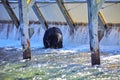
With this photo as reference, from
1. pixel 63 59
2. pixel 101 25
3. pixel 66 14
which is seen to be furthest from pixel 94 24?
pixel 66 14

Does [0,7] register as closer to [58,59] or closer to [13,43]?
[13,43]

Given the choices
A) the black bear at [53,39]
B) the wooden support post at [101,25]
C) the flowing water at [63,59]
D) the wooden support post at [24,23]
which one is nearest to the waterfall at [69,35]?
the flowing water at [63,59]

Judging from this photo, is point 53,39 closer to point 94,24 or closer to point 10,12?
point 10,12

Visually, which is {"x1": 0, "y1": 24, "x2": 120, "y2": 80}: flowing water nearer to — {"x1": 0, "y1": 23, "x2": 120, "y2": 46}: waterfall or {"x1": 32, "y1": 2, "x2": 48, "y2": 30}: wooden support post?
{"x1": 0, "y1": 23, "x2": 120, "y2": 46}: waterfall

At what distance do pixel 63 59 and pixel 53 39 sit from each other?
12.1ft

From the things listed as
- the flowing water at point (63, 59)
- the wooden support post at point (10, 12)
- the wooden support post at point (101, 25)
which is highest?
the wooden support post at point (10, 12)

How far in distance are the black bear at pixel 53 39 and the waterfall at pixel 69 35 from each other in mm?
843

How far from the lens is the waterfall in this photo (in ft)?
→ 57.6

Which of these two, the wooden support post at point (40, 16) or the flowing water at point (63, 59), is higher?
the wooden support post at point (40, 16)

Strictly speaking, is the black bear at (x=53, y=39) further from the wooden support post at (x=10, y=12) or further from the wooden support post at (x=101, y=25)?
the wooden support post at (x=10, y=12)

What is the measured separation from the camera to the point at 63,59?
14.4 metres

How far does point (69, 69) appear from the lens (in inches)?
490

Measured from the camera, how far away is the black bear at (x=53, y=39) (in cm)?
1781

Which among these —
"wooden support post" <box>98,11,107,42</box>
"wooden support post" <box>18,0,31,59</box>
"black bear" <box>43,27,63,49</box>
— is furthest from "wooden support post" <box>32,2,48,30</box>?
"wooden support post" <box>18,0,31,59</box>
